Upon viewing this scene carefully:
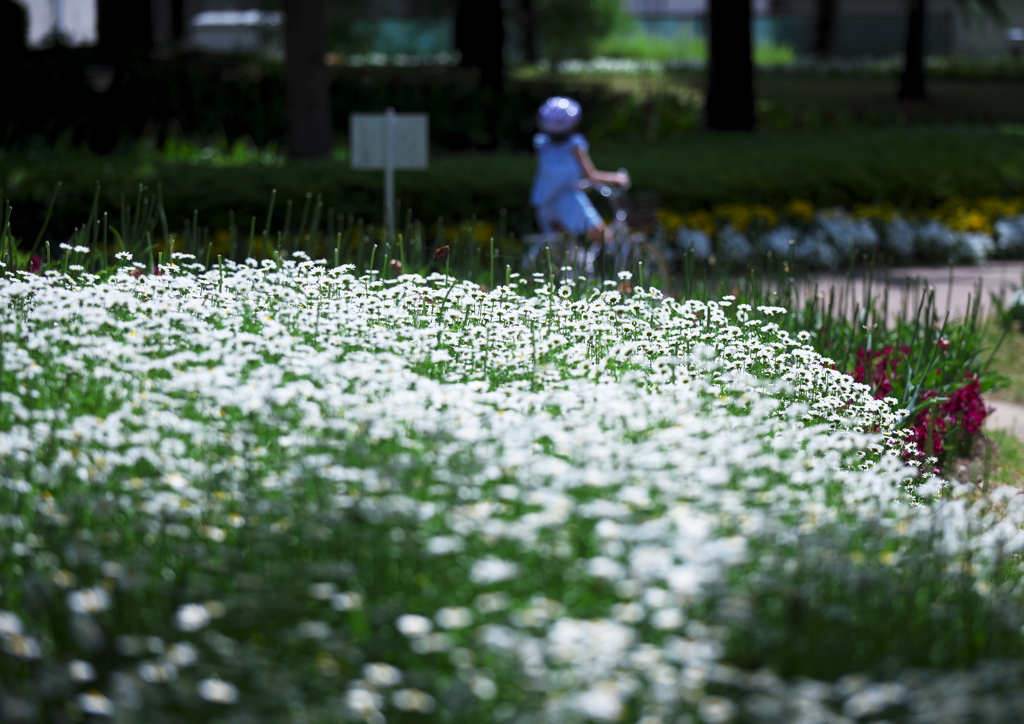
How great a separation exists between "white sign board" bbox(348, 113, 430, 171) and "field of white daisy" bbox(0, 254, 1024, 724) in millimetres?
4328

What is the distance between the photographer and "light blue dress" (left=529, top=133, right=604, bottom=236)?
26.3 feet

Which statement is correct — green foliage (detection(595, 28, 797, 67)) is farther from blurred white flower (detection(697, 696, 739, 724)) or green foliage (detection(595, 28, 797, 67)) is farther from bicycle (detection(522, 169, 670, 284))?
blurred white flower (detection(697, 696, 739, 724))

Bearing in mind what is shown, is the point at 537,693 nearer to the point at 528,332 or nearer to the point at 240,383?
the point at 240,383

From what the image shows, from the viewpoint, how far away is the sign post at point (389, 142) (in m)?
8.02

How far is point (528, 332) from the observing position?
4.46m

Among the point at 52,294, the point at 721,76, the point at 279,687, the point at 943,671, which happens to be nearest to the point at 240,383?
the point at 52,294

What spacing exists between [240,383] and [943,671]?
185 centimetres

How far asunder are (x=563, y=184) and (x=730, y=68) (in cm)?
875

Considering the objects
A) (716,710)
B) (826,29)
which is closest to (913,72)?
(826,29)

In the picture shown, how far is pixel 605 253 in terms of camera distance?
6.59 meters

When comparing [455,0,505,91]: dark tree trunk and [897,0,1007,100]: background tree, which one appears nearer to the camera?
[455,0,505,91]: dark tree trunk

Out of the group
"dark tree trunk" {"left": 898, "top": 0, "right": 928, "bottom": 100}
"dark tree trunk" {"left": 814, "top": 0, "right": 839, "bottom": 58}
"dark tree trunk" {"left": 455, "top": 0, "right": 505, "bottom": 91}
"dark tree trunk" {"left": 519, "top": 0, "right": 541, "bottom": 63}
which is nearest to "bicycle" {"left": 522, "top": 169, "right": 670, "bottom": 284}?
"dark tree trunk" {"left": 455, "top": 0, "right": 505, "bottom": 91}

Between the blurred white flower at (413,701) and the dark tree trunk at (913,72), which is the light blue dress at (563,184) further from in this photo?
the dark tree trunk at (913,72)

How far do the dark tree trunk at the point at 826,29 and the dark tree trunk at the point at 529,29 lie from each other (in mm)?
7724
